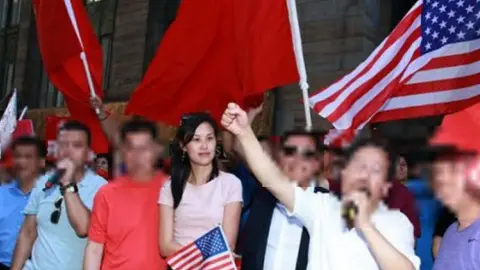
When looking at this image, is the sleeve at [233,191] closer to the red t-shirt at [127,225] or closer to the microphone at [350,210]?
the red t-shirt at [127,225]

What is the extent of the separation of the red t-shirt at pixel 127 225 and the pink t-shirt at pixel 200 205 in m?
0.15

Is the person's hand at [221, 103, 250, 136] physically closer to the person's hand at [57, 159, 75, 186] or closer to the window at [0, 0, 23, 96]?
the person's hand at [57, 159, 75, 186]

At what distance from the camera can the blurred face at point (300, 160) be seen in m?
3.02

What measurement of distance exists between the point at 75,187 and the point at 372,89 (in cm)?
239

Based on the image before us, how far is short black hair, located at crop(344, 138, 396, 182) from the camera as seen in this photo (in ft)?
7.77

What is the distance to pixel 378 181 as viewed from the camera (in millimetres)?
2295

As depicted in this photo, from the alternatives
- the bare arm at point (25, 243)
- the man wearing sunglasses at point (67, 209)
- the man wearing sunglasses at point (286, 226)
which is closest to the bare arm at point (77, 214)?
the man wearing sunglasses at point (67, 209)

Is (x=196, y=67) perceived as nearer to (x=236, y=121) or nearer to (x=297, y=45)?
(x=297, y=45)

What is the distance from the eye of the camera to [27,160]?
458cm

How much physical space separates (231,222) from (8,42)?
1689cm

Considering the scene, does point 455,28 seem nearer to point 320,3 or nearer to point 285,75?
point 285,75

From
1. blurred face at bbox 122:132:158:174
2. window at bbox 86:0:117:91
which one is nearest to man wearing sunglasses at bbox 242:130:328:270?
blurred face at bbox 122:132:158:174

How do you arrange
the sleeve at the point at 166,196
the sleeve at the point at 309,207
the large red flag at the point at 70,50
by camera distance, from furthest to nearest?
the large red flag at the point at 70,50
the sleeve at the point at 166,196
the sleeve at the point at 309,207

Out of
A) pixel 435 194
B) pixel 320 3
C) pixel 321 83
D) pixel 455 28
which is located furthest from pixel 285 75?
pixel 320 3
